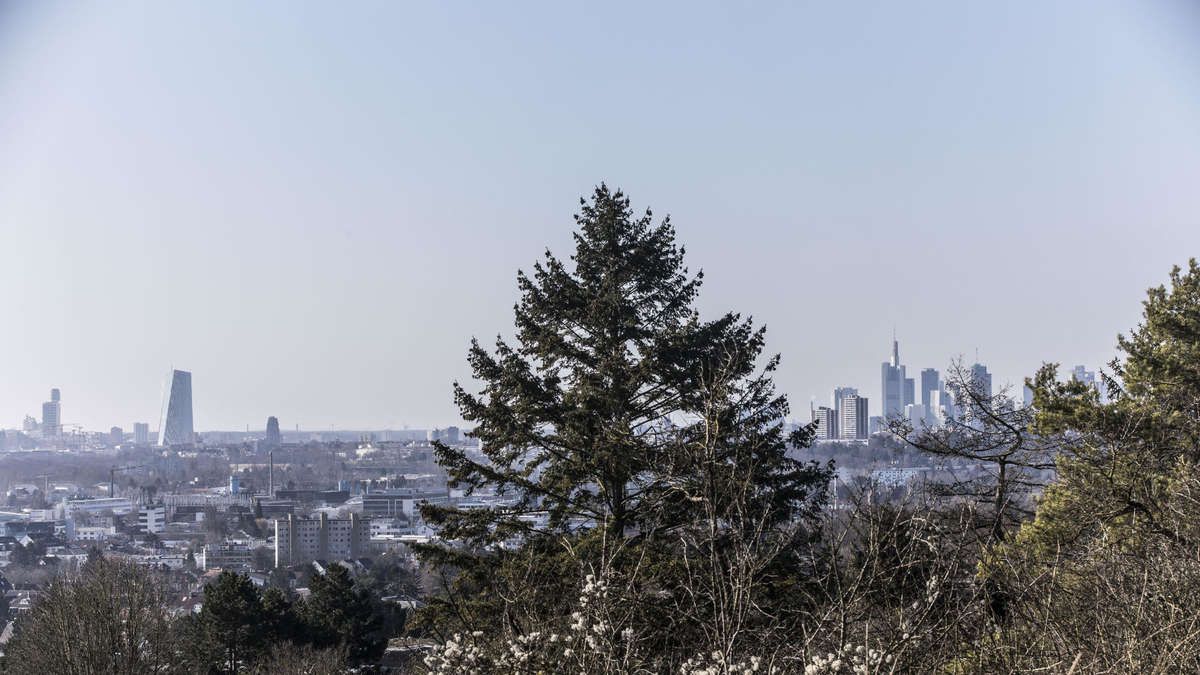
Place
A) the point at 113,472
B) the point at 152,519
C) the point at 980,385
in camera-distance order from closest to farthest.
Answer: the point at 980,385 < the point at 152,519 < the point at 113,472

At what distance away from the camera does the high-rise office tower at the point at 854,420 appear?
158 feet

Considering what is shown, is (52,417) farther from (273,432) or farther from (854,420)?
(854,420)

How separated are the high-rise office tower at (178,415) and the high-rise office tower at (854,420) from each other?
142m

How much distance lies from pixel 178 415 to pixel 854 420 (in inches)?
6262

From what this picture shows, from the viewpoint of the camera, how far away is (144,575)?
21.2m

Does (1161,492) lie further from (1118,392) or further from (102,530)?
(102,530)

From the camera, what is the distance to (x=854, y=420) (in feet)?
181

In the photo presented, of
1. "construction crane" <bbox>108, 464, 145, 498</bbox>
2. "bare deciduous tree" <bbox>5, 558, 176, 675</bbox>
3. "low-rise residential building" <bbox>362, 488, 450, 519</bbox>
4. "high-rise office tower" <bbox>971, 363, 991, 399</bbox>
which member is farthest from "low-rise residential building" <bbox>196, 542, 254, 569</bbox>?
"high-rise office tower" <bbox>971, 363, 991, 399</bbox>

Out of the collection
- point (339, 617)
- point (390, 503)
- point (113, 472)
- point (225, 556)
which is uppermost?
point (339, 617)

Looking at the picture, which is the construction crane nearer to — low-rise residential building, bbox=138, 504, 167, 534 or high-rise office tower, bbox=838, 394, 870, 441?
low-rise residential building, bbox=138, 504, 167, 534

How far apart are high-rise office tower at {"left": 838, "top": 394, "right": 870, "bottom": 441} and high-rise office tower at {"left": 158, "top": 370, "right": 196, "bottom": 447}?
5610 inches

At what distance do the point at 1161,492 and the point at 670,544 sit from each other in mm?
4053

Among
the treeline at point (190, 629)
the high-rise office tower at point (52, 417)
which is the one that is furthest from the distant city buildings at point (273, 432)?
the treeline at point (190, 629)

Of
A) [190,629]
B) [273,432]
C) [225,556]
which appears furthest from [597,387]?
[273,432]
